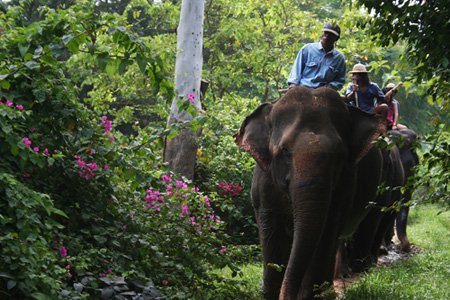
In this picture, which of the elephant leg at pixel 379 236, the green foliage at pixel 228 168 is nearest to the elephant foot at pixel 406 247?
the elephant leg at pixel 379 236

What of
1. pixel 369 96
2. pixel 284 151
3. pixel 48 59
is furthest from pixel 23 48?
pixel 369 96

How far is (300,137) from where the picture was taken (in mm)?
5922

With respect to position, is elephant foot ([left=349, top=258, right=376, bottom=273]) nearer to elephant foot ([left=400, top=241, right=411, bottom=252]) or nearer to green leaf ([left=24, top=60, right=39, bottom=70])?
elephant foot ([left=400, top=241, right=411, bottom=252])

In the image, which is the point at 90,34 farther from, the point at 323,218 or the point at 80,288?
the point at 323,218

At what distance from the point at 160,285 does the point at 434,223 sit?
42.3 ft

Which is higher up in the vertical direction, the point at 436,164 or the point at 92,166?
the point at 436,164

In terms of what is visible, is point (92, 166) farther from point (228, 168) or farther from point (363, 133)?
point (228, 168)

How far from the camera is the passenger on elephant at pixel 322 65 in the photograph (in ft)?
24.0

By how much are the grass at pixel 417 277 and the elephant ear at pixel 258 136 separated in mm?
1746

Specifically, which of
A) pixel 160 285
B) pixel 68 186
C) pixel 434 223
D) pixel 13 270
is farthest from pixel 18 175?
pixel 434 223

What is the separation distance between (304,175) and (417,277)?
3669 mm

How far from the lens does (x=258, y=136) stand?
6512mm

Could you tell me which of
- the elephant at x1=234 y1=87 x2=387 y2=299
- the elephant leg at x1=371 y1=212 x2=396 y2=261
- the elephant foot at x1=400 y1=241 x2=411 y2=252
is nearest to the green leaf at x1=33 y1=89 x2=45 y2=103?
the elephant at x1=234 y1=87 x2=387 y2=299

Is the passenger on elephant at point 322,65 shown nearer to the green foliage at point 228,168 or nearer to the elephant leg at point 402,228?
the green foliage at point 228,168
